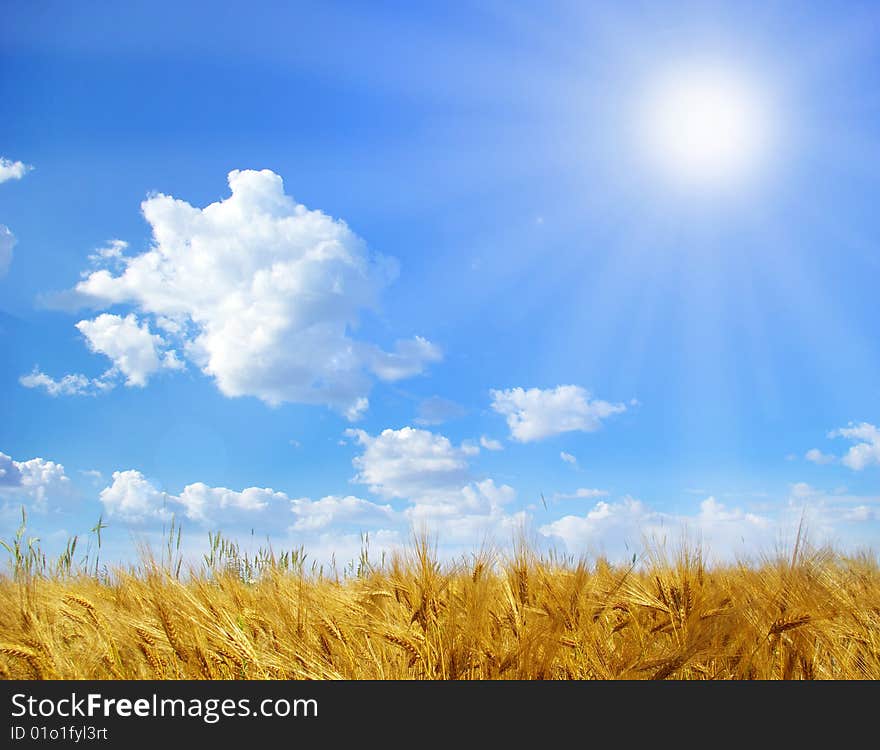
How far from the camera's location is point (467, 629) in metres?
2.62

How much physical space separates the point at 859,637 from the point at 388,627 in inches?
114

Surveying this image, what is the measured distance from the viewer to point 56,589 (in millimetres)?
4707

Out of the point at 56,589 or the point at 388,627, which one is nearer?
the point at 388,627

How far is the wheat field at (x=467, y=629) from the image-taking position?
2.71 meters

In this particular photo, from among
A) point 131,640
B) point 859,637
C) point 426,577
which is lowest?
point 859,637

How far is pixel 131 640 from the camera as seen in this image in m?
3.17

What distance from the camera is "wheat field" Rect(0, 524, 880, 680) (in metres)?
2.71
